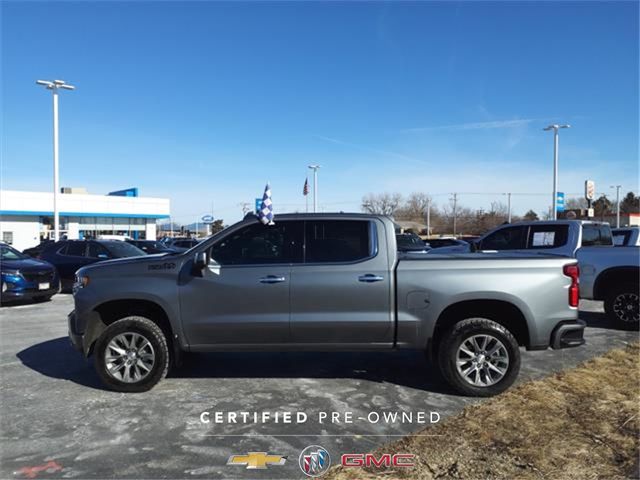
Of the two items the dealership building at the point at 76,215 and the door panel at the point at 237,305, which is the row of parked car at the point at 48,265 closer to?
the door panel at the point at 237,305

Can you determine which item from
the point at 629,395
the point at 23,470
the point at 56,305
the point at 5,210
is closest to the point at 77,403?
the point at 23,470

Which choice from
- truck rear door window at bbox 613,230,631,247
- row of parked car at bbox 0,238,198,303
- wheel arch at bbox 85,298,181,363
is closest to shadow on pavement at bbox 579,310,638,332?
truck rear door window at bbox 613,230,631,247

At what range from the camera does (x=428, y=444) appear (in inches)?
155

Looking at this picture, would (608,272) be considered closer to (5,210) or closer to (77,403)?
(77,403)

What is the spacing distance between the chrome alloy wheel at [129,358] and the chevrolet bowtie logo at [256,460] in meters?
1.83

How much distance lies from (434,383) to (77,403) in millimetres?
3809

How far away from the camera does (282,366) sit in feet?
20.3

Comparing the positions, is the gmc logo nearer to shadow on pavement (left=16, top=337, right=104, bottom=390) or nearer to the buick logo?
the buick logo

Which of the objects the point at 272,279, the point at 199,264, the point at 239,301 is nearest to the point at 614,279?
the point at 272,279

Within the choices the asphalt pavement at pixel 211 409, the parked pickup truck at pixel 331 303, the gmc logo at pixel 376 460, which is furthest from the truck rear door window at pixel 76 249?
the gmc logo at pixel 376 460

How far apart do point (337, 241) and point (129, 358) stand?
2.57 m

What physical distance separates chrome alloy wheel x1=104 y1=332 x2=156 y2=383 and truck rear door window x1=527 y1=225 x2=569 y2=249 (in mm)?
7312

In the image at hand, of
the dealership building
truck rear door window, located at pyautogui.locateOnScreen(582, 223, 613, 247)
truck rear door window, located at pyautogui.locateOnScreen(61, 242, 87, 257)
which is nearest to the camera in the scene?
truck rear door window, located at pyautogui.locateOnScreen(582, 223, 613, 247)

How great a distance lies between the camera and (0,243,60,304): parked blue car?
10.9 m
